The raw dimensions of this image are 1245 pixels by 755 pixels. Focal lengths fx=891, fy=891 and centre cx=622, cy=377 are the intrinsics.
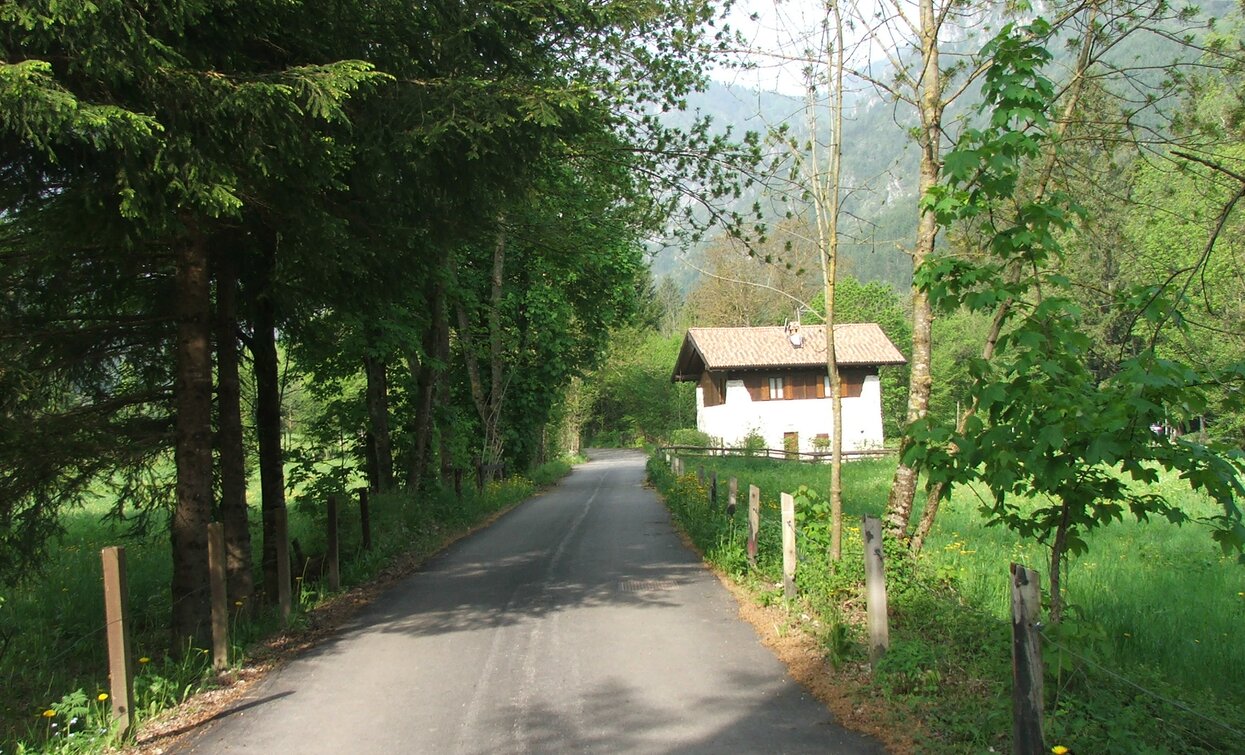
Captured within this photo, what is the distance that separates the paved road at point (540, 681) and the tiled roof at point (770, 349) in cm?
3831

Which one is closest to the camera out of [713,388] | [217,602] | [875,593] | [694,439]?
[875,593]

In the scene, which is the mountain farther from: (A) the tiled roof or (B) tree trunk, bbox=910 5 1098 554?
(A) the tiled roof

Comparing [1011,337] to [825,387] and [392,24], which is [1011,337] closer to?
[392,24]

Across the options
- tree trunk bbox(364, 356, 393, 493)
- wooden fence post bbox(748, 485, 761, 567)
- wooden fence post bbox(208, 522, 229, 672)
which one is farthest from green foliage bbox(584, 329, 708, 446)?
wooden fence post bbox(208, 522, 229, 672)

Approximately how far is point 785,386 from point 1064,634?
4730 cm

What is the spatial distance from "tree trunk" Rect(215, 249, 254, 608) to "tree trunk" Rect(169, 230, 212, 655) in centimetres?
136

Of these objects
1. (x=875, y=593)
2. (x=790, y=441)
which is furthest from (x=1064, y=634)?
(x=790, y=441)

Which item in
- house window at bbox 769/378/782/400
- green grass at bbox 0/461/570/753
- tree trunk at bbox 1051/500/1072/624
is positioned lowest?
green grass at bbox 0/461/570/753

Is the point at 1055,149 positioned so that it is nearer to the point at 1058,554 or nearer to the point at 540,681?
the point at 1058,554

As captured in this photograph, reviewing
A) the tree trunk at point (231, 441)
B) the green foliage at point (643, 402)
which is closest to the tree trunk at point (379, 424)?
the tree trunk at point (231, 441)

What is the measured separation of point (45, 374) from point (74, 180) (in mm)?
2715

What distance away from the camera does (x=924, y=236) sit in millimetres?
8711

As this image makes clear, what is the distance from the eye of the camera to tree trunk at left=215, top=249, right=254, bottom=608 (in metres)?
10.0

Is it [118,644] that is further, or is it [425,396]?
[425,396]
